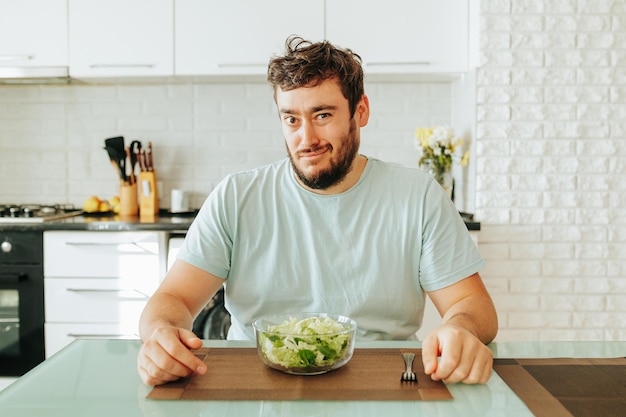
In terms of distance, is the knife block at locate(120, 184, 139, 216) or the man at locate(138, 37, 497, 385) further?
the knife block at locate(120, 184, 139, 216)

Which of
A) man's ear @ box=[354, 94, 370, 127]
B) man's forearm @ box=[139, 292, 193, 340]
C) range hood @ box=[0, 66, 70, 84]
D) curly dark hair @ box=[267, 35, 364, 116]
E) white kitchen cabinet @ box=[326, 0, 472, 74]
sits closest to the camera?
man's forearm @ box=[139, 292, 193, 340]

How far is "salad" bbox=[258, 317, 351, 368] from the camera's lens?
1037 mm

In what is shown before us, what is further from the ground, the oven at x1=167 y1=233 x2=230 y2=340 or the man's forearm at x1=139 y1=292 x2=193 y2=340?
the man's forearm at x1=139 y1=292 x2=193 y2=340

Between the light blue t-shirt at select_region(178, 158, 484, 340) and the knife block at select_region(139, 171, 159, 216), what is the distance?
1.70 m

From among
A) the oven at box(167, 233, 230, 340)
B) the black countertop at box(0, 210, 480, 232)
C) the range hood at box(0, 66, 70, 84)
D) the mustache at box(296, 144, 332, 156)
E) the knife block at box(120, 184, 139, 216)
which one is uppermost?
the range hood at box(0, 66, 70, 84)

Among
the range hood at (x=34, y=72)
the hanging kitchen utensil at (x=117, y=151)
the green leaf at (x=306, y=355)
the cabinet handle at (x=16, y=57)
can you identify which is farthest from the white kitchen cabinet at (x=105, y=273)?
the green leaf at (x=306, y=355)

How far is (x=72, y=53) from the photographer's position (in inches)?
124

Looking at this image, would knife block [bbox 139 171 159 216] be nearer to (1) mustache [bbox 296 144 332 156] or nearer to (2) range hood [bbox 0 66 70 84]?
(2) range hood [bbox 0 66 70 84]

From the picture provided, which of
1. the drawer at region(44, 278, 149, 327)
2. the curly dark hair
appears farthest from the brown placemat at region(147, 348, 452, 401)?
the drawer at region(44, 278, 149, 327)

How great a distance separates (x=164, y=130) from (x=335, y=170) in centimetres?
207

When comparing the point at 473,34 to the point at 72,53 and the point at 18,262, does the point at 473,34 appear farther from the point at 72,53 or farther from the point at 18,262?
the point at 18,262

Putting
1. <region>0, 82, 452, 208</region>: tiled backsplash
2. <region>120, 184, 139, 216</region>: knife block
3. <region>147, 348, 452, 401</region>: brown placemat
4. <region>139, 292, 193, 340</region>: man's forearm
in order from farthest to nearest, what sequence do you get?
<region>0, 82, 452, 208</region>: tiled backsplash
<region>120, 184, 139, 216</region>: knife block
<region>139, 292, 193, 340</region>: man's forearm
<region>147, 348, 452, 401</region>: brown placemat

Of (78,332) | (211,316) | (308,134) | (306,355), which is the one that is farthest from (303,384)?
(78,332)

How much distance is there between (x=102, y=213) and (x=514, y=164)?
207 cm
